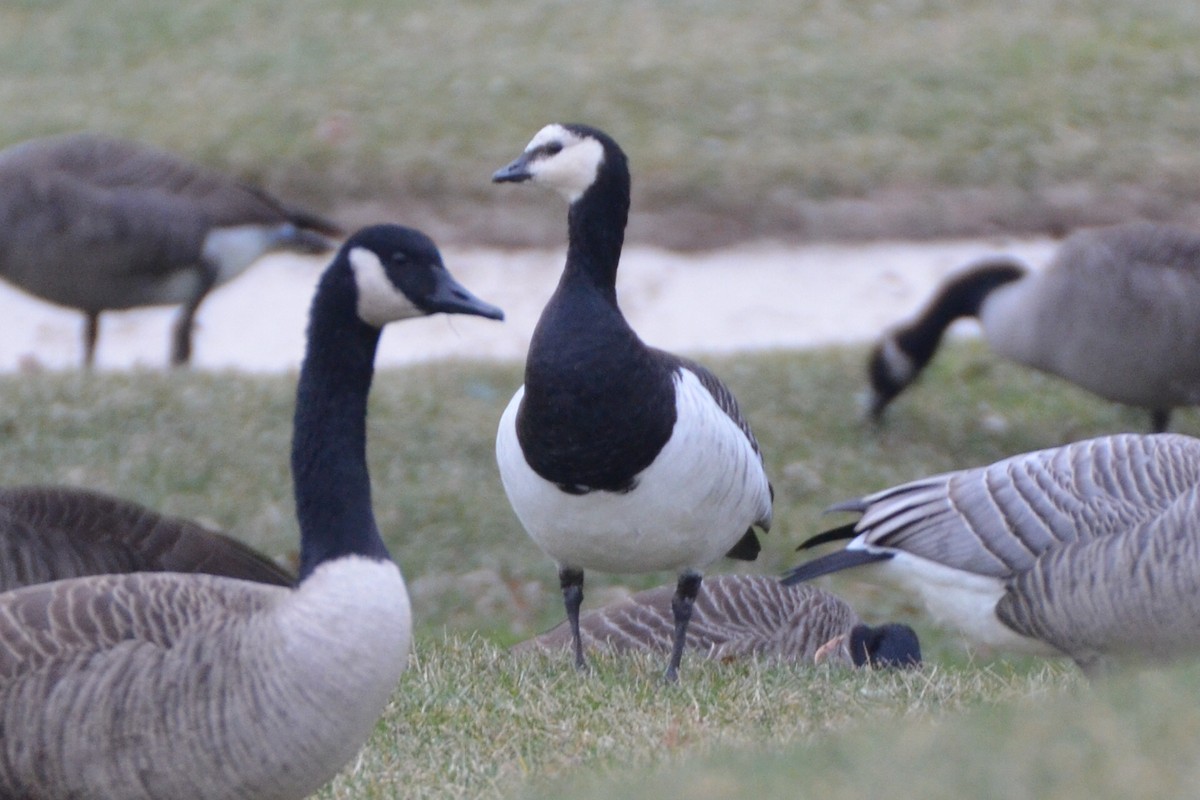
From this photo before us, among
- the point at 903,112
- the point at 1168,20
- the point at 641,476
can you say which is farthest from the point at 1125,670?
the point at 1168,20

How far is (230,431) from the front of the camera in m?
8.62

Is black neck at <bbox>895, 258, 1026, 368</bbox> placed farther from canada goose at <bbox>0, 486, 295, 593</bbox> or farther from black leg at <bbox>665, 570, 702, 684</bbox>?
canada goose at <bbox>0, 486, 295, 593</bbox>

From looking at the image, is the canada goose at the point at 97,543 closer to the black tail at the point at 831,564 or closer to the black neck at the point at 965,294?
the black tail at the point at 831,564

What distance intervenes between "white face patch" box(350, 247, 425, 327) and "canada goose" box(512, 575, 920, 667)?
2.23 meters

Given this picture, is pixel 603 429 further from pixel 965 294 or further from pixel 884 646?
pixel 965 294

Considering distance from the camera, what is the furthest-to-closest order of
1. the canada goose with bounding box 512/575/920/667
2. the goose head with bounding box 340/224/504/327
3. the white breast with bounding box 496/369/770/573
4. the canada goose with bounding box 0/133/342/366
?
the canada goose with bounding box 0/133/342/366, the canada goose with bounding box 512/575/920/667, the white breast with bounding box 496/369/770/573, the goose head with bounding box 340/224/504/327

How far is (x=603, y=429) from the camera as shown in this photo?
4.91 meters

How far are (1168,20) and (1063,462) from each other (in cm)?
1236

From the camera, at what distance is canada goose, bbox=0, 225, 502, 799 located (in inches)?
134

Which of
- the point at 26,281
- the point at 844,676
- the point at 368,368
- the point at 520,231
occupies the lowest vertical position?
the point at 520,231

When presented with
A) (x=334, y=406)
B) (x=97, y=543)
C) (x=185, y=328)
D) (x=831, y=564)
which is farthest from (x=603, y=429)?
(x=185, y=328)

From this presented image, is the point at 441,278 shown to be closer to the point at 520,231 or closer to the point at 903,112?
the point at 520,231

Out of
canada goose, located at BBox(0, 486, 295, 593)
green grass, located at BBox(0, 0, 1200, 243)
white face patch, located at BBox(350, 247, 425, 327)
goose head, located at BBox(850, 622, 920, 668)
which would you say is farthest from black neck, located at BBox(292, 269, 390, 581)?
green grass, located at BBox(0, 0, 1200, 243)

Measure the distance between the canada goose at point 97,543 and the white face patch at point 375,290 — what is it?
1.26 m
